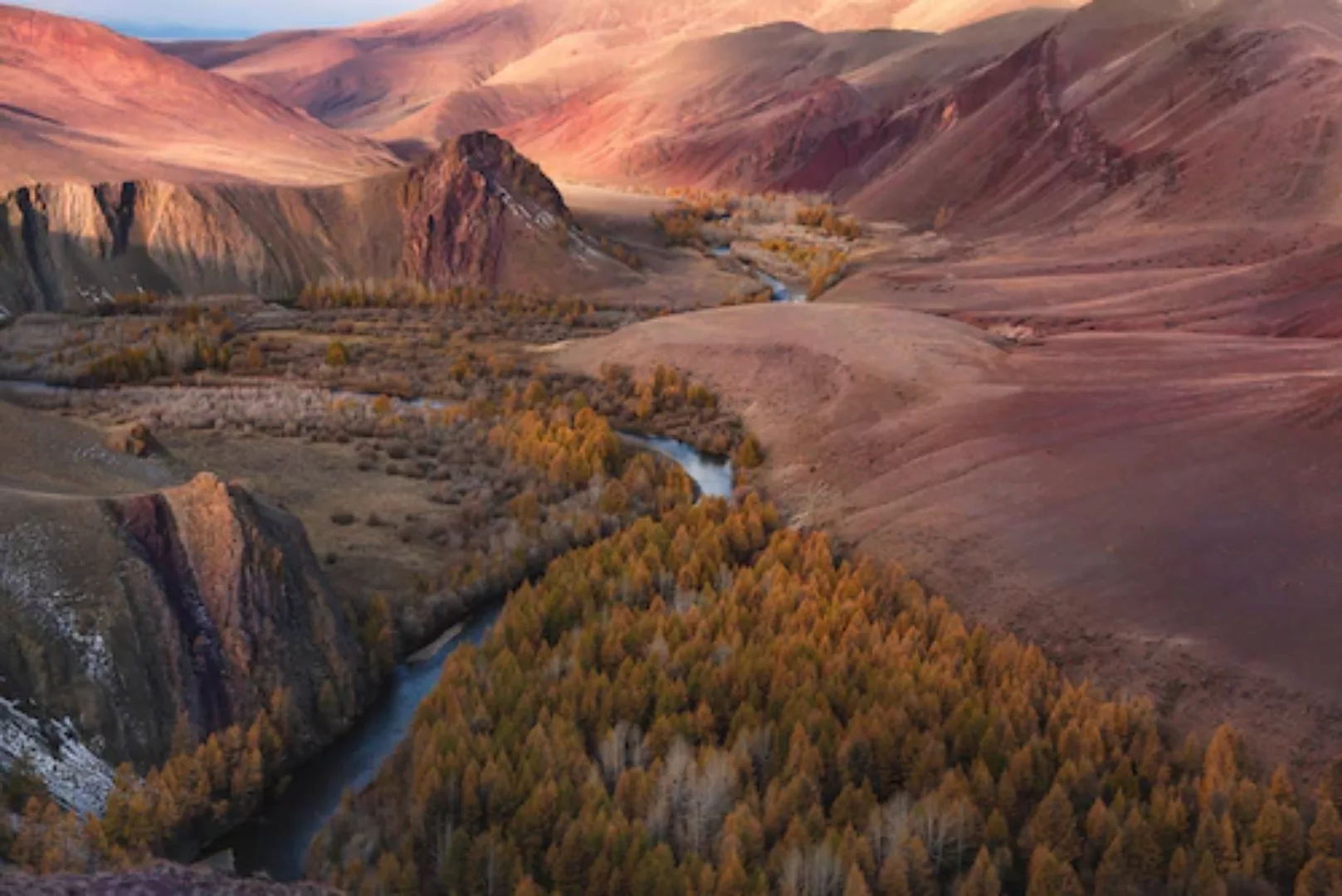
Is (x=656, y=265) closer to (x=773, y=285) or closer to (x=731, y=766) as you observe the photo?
(x=773, y=285)

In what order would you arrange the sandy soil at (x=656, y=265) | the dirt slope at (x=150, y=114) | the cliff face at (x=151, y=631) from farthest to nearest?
the dirt slope at (x=150, y=114) < the sandy soil at (x=656, y=265) < the cliff face at (x=151, y=631)

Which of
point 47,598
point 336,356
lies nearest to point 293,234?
point 336,356

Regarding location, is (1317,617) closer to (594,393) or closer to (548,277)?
(594,393)

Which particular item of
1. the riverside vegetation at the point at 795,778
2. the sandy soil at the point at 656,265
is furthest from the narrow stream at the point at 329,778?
the sandy soil at the point at 656,265

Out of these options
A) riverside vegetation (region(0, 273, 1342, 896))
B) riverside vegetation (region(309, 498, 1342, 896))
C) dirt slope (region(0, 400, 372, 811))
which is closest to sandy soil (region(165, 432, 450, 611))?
riverside vegetation (region(0, 273, 1342, 896))

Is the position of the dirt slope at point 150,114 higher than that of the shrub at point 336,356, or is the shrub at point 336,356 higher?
the dirt slope at point 150,114

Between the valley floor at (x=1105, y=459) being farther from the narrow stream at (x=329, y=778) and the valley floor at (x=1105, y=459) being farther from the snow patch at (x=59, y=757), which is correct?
the snow patch at (x=59, y=757)
